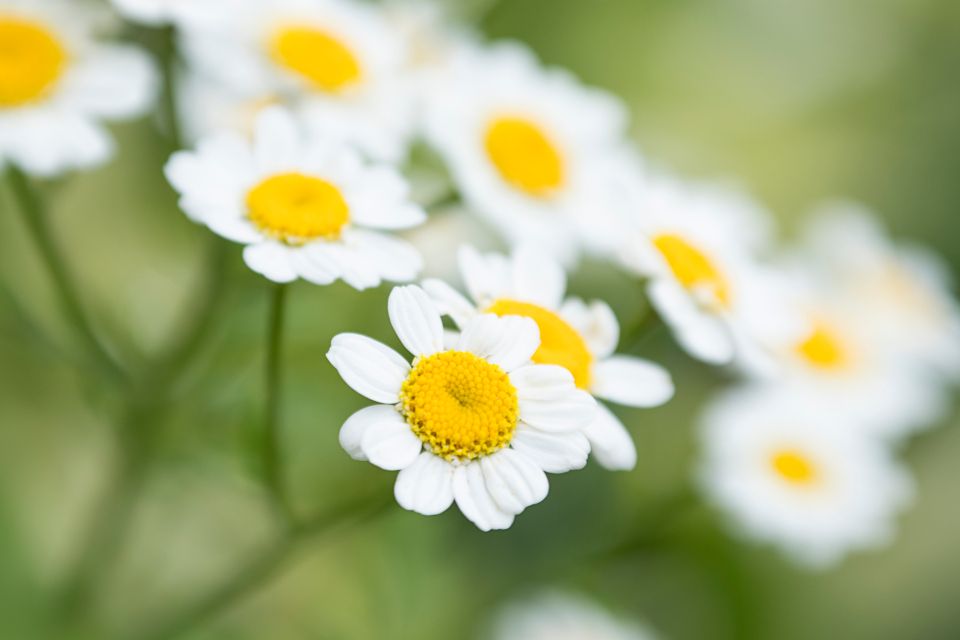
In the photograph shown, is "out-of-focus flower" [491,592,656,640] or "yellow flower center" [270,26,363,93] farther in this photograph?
"out-of-focus flower" [491,592,656,640]

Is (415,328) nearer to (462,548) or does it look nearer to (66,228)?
(462,548)

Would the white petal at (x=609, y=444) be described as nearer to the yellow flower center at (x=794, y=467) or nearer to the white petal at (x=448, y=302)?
the white petal at (x=448, y=302)

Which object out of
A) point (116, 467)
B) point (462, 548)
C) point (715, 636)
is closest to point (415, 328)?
point (116, 467)

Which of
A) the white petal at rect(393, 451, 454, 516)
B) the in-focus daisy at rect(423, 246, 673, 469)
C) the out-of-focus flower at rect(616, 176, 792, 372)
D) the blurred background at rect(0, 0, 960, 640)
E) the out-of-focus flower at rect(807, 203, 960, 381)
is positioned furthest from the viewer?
the out-of-focus flower at rect(807, 203, 960, 381)

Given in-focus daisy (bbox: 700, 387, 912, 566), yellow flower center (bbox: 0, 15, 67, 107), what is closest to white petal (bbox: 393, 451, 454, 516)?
yellow flower center (bbox: 0, 15, 67, 107)

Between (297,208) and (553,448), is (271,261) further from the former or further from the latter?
(553,448)

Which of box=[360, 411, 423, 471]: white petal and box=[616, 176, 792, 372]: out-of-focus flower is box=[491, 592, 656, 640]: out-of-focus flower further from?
box=[360, 411, 423, 471]: white petal

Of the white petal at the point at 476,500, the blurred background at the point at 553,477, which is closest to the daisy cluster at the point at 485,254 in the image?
the white petal at the point at 476,500
